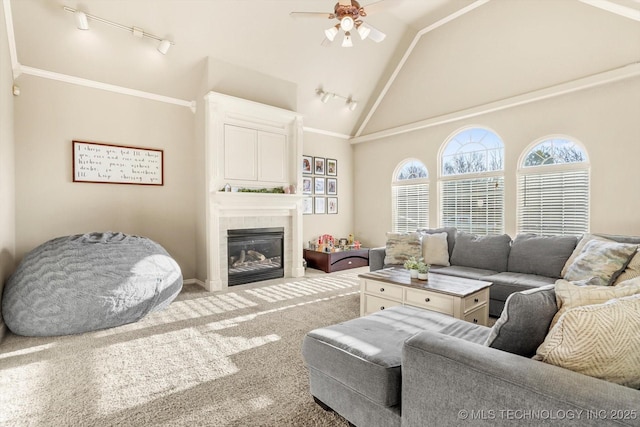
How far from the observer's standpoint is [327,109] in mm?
6480

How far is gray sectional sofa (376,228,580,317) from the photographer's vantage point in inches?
139

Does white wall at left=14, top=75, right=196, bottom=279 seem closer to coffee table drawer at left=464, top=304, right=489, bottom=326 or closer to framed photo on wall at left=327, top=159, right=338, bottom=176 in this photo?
framed photo on wall at left=327, top=159, right=338, bottom=176

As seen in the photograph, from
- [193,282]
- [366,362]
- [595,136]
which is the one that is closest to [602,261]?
[595,136]

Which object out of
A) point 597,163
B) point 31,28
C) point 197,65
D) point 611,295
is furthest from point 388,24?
point 611,295

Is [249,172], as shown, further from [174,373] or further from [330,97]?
[174,373]

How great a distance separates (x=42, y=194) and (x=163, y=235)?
1528 mm

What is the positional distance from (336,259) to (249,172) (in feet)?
7.70

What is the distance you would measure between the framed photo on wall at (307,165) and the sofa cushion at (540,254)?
13.1ft

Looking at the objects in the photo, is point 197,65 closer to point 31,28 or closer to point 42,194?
point 31,28

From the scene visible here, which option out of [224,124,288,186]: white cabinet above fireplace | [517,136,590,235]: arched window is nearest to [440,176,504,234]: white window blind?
[517,136,590,235]: arched window

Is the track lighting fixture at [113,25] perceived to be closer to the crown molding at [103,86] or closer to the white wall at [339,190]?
the crown molding at [103,86]

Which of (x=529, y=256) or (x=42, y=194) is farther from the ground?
(x=42, y=194)

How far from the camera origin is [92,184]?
4406 mm

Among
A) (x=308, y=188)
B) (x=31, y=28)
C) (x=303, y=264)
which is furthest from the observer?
(x=308, y=188)
